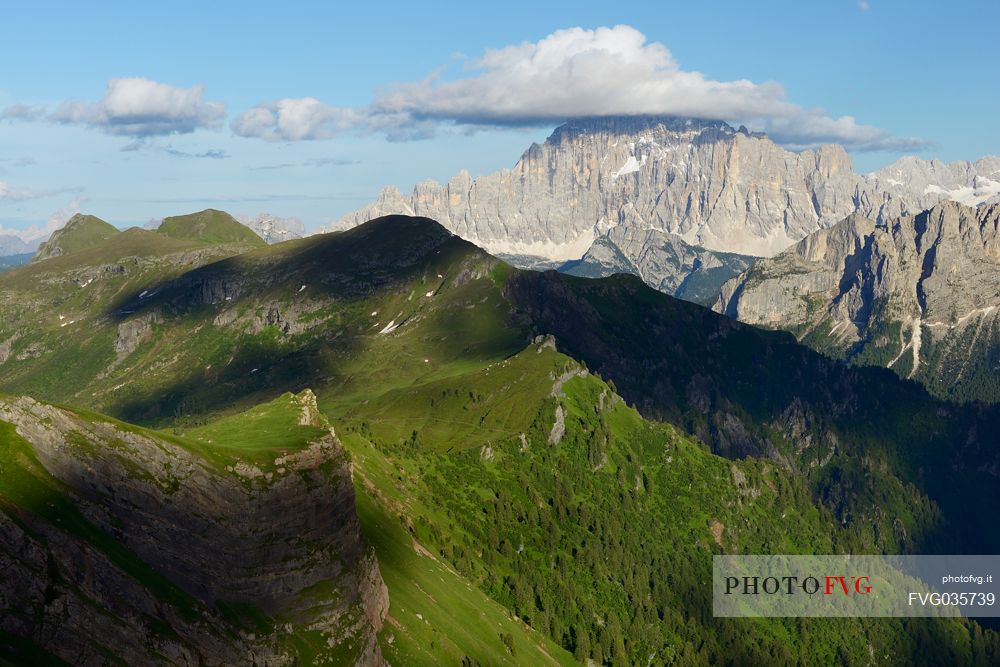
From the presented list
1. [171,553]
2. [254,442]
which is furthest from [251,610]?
[254,442]

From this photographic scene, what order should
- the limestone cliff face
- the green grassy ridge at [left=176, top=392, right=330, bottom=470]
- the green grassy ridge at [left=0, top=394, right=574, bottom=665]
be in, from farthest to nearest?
the green grassy ridge at [left=176, top=392, right=330, bottom=470] → the green grassy ridge at [left=0, top=394, right=574, bottom=665] → the limestone cliff face

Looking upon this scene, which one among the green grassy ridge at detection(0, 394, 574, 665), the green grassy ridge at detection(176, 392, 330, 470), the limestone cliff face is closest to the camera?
the limestone cliff face

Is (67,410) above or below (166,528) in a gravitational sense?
above

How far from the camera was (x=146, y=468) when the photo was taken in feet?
446

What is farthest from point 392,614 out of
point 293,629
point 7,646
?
point 7,646

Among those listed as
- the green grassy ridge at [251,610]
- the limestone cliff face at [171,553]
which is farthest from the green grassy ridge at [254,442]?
the limestone cliff face at [171,553]

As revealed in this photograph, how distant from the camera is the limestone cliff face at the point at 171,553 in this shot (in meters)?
112

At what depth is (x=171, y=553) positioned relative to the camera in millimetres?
132625

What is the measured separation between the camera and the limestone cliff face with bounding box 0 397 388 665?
4400 inches

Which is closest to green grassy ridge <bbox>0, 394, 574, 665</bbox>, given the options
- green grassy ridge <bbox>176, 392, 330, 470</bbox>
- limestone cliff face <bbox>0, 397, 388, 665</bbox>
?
green grassy ridge <bbox>176, 392, 330, 470</bbox>

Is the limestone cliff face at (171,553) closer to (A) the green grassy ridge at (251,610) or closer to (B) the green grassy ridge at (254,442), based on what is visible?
(A) the green grassy ridge at (251,610)

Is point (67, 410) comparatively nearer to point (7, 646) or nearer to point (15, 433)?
point (15, 433)

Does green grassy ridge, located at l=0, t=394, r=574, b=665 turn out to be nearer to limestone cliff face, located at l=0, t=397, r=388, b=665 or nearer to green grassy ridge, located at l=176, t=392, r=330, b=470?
green grassy ridge, located at l=176, t=392, r=330, b=470

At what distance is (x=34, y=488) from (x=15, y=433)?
9.34m
